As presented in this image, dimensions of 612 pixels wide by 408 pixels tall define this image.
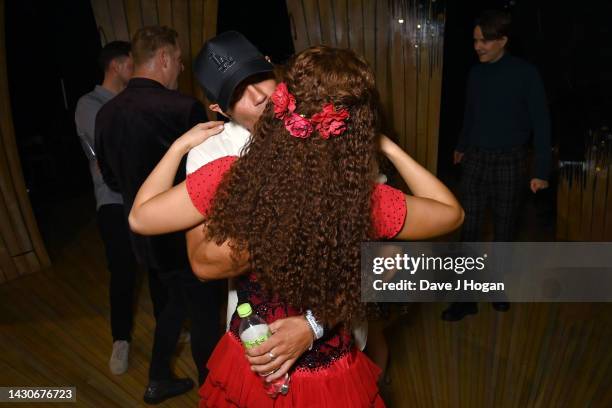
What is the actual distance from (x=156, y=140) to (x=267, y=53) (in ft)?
9.44

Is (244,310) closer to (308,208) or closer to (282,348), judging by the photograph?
(282,348)

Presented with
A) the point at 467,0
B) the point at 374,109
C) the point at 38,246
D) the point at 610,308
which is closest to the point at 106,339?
the point at 38,246

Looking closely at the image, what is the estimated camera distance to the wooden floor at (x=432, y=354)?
91.7 inches

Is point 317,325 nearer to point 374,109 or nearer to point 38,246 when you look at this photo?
point 374,109

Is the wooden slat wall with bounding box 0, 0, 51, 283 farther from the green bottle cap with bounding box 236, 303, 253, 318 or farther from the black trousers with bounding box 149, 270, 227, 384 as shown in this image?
the green bottle cap with bounding box 236, 303, 253, 318

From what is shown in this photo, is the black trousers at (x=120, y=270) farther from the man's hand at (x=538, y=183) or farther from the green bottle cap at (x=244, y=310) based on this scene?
the man's hand at (x=538, y=183)

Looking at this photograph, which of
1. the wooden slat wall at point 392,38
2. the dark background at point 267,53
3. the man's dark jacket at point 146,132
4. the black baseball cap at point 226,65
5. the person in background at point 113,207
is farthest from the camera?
the dark background at point 267,53

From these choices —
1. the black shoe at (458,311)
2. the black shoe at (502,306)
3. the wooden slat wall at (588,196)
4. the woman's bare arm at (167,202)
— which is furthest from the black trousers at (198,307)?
the wooden slat wall at (588,196)

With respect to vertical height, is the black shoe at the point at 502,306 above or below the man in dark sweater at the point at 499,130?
below

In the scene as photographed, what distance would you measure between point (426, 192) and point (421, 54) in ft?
6.91

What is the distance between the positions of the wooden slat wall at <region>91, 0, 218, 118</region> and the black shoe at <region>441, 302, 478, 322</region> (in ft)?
6.45

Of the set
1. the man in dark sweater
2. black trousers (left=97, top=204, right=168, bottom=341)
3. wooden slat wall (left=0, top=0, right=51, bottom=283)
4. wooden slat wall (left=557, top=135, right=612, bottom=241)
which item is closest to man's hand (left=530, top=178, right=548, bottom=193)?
the man in dark sweater

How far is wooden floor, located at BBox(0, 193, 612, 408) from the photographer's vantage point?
2328 millimetres

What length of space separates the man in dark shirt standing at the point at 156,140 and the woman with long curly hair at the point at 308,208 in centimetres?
71
